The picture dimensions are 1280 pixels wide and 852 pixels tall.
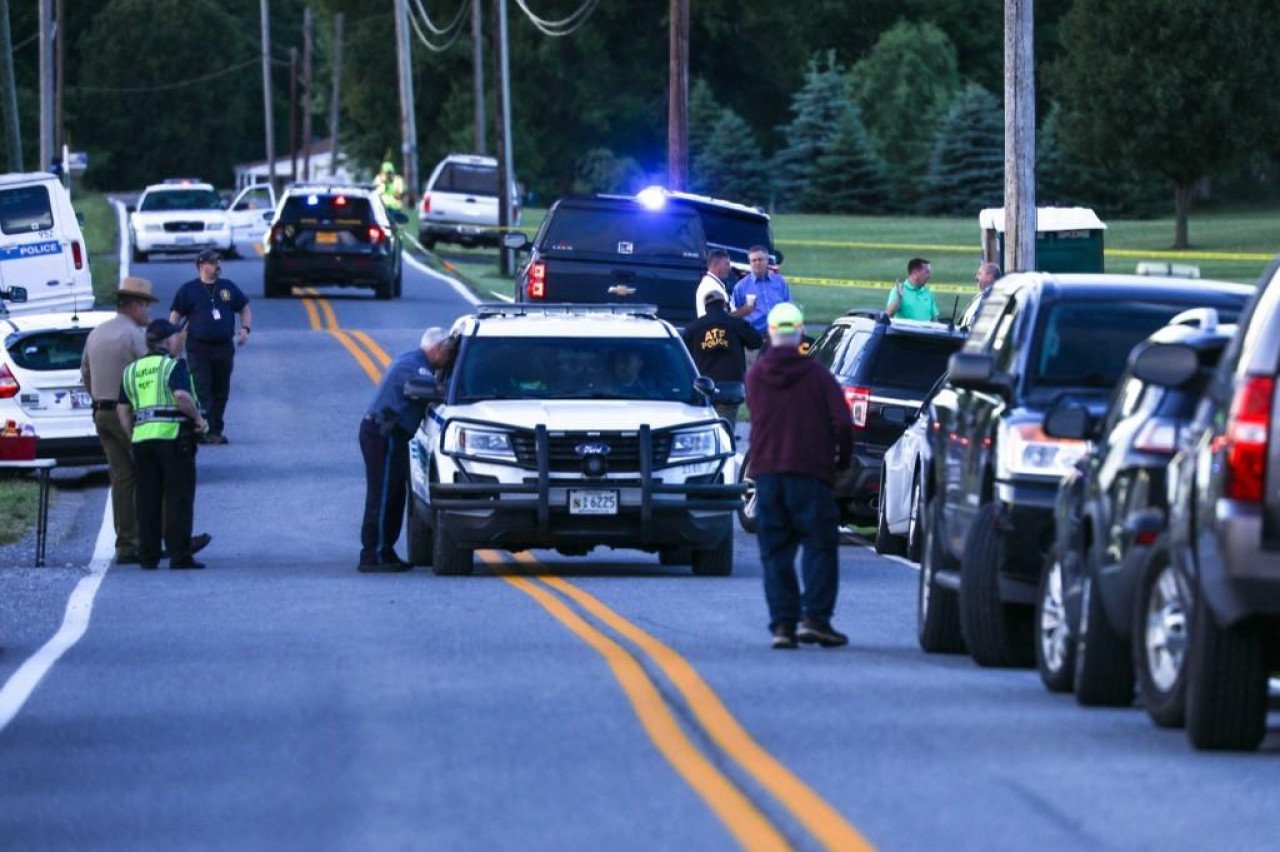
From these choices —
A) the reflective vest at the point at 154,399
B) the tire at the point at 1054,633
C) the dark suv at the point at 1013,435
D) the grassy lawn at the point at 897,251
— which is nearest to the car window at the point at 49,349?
the reflective vest at the point at 154,399

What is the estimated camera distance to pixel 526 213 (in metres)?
97.7

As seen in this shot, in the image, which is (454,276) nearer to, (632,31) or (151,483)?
(151,483)

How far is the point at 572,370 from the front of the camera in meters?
20.2

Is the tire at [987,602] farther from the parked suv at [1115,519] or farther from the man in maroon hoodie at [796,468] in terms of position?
the man in maroon hoodie at [796,468]

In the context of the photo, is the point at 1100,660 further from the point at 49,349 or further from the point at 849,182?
the point at 849,182

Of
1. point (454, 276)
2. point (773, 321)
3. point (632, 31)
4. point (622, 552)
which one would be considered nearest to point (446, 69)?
point (632, 31)

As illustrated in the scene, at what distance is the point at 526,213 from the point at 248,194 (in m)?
29.3

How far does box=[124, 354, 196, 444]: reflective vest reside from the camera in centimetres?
2061

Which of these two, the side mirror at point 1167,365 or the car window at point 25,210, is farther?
the car window at point 25,210

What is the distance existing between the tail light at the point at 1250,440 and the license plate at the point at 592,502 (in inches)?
355

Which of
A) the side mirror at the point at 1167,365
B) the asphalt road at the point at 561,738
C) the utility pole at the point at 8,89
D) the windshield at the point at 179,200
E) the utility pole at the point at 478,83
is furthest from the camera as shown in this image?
the utility pole at the point at 478,83

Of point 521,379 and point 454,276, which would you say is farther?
point 454,276

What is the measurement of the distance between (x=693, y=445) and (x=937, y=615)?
195 inches

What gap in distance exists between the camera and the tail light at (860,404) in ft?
75.4
